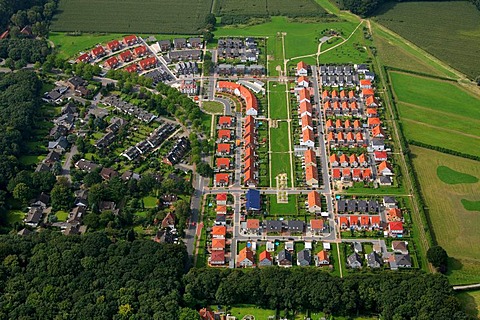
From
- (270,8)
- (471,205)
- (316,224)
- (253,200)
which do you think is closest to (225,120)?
(253,200)

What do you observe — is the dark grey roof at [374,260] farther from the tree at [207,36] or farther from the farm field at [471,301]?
the tree at [207,36]

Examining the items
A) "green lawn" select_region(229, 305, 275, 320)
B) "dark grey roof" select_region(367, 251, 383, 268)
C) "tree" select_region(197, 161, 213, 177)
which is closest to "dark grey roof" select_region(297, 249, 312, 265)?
"dark grey roof" select_region(367, 251, 383, 268)

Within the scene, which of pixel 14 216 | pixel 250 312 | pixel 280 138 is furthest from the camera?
pixel 280 138

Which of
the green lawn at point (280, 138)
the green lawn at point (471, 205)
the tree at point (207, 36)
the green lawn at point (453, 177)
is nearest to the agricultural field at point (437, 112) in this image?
the green lawn at point (453, 177)

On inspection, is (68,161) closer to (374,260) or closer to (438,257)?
(374,260)

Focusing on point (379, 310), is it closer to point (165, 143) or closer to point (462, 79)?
point (165, 143)
